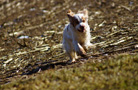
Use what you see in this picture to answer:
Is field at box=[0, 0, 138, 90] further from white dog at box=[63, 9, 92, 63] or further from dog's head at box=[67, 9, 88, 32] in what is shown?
dog's head at box=[67, 9, 88, 32]

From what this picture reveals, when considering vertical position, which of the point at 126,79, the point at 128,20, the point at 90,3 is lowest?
the point at 126,79

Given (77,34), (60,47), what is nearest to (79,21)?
(77,34)

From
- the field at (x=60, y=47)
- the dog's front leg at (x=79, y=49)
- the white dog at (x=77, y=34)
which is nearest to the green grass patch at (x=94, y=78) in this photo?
the field at (x=60, y=47)

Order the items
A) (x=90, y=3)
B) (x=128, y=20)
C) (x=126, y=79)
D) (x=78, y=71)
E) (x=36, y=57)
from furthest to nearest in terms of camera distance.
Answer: (x=90, y=3) < (x=128, y=20) < (x=36, y=57) < (x=78, y=71) < (x=126, y=79)

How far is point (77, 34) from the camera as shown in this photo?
7484 millimetres

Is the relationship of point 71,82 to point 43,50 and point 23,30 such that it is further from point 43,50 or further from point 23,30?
point 23,30

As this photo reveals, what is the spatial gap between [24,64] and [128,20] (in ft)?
20.6

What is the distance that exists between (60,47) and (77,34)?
306 centimetres

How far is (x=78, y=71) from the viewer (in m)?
5.77

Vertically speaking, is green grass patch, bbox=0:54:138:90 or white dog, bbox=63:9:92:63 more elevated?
white dog, bbox=63:9:92:63

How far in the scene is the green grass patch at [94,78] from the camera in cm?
503

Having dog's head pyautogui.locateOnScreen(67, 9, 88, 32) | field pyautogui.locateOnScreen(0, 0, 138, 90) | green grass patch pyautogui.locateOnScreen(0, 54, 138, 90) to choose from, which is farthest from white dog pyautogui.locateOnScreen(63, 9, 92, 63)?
green grass patch pyautogui.locateOnScreen(0, 54, 138, 90)

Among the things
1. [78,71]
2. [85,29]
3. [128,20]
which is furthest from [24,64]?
[128,20]

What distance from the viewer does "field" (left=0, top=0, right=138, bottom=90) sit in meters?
5.38
